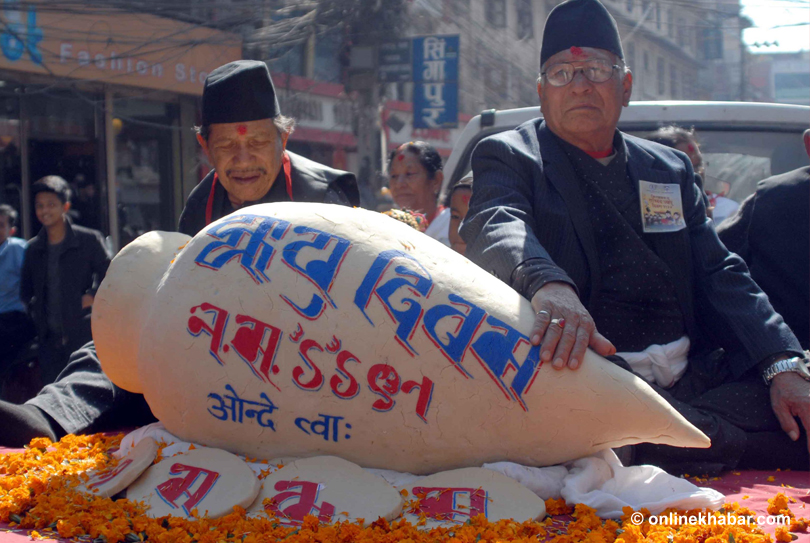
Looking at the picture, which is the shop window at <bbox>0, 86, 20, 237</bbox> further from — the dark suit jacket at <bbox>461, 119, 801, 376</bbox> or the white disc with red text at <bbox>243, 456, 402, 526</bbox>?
the white disc with red text at <bbox>243, 456, 402, 526</bbox>

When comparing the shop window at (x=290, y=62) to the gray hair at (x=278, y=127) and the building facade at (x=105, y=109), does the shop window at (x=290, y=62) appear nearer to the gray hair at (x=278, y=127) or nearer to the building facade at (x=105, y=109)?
the building facade at (x=105, y=109)

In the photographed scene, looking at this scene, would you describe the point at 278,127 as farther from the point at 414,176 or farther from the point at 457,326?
the point at 414,176

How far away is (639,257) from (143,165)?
1002cm

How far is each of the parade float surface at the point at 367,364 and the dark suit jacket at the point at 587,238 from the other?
0.42 metres

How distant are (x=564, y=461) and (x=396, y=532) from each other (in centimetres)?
56

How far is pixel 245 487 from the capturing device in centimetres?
192

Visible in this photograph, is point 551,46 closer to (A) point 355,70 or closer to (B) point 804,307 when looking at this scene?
(B) point 804,307

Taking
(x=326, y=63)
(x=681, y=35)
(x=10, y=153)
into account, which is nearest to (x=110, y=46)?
(x=10, y=153)

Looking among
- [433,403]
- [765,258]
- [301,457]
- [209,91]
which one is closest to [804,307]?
[765,258]

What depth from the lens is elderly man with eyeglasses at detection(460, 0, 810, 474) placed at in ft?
8.20

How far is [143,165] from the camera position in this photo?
37.7 feet

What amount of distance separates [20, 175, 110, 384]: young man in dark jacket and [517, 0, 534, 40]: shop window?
17.1 m

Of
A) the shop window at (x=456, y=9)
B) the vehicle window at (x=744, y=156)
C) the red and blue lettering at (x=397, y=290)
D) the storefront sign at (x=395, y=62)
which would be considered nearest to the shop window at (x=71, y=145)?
the storefront sign at (x=395, y=62)

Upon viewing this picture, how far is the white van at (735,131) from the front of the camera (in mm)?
4523
